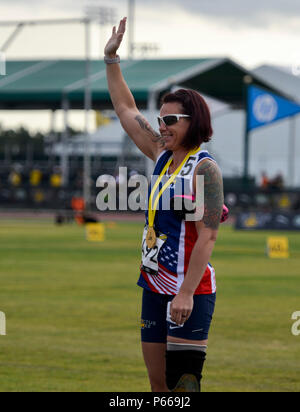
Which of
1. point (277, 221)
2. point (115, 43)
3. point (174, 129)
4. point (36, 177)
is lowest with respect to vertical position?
point (277, 221)

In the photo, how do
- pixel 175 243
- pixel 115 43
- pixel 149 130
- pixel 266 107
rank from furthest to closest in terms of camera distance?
pixel 266 107 → pixel 115 43 → pixel 149 130 → pixel 175 243

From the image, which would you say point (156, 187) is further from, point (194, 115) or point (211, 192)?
point (194, 115)

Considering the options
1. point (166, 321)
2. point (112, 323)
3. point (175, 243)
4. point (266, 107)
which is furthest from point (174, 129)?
point (266, 107)

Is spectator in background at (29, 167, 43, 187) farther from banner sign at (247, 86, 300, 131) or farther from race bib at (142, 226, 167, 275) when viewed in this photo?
race bib at (142, 226, 167, 275)

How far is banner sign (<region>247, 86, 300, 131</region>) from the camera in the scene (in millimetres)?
42188

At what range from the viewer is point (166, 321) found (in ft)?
17.5

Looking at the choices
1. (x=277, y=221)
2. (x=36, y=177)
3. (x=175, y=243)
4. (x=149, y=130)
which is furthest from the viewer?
(x=36, y=177)

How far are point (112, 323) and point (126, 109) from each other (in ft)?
20.0

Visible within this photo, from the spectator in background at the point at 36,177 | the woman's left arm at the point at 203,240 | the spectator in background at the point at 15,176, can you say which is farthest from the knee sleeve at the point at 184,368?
the spectator in background at the point at 36,177

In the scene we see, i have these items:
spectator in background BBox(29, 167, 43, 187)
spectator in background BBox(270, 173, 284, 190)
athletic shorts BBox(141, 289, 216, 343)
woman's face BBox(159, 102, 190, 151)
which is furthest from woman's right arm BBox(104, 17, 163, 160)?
spectator in background BBox(29, 167, 43, 187)

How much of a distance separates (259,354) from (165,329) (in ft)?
14.9

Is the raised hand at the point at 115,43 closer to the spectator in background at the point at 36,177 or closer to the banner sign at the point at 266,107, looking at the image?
the banner sign at the point at 266,107

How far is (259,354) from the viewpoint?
976 cm
